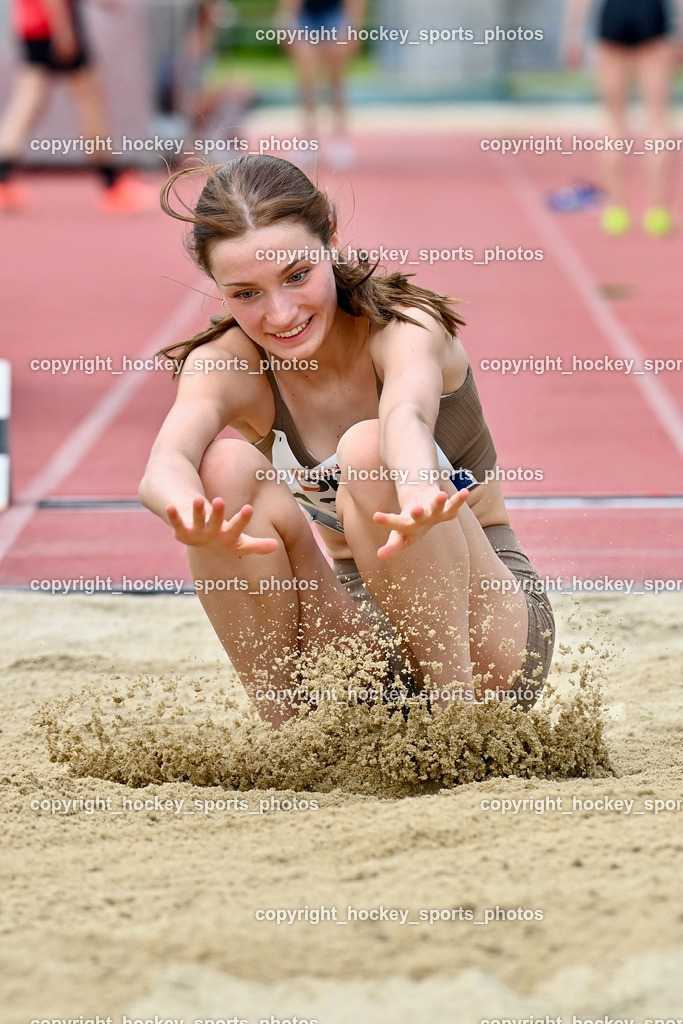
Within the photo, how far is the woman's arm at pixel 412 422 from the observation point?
1962 millimetres

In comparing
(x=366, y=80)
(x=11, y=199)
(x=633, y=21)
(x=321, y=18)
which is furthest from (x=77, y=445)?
(x=366, y=80)

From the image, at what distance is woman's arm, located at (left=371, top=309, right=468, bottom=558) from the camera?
1.96m

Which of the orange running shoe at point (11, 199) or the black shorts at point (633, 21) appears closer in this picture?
the black shorts at point (633, 21)

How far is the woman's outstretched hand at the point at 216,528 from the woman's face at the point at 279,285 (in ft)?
1.29

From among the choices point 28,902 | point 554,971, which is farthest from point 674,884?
point 28,902

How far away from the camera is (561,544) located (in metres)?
3.66

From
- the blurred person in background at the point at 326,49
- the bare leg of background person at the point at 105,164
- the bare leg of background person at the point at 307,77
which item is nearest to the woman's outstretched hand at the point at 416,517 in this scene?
the bare leg of background person at the point at 105,164

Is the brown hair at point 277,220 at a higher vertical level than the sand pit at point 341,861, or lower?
higher

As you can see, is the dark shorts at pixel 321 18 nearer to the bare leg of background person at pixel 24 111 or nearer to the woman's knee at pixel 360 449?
the bare leg of background person at pixel 24 111

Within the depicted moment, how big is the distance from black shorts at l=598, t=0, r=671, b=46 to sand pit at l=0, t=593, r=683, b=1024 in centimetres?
584

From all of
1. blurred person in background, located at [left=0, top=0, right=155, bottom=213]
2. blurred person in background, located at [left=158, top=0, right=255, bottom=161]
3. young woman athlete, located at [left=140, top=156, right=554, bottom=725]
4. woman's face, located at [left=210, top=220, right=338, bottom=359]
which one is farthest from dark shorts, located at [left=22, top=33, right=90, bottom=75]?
woman's face, located at [left=210, top=220, right=338, bottom=359]

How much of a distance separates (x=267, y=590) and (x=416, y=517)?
1.41 feet

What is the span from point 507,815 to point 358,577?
750 mm

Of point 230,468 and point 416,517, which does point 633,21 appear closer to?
point 230,468
